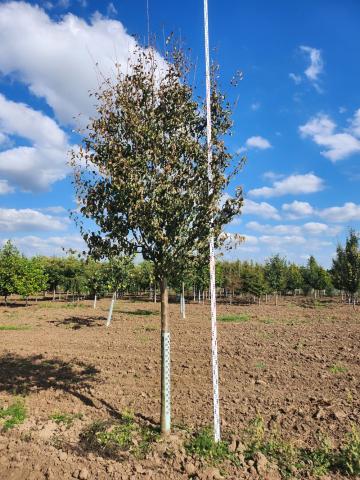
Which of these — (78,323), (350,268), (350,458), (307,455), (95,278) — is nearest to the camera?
Result: (350,458)

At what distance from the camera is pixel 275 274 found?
49.7 metres

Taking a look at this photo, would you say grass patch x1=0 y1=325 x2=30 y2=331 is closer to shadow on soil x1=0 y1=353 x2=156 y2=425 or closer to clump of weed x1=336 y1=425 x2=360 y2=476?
shadow on soil x1=0 y1=353 x2=156 y2=425

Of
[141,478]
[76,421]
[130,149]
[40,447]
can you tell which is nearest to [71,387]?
[76,421]

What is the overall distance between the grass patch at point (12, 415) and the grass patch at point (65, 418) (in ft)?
2.05

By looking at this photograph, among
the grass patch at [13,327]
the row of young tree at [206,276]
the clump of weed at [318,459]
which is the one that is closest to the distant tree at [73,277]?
the row of young tree at [206,276]

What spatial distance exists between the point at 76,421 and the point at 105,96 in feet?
21.3

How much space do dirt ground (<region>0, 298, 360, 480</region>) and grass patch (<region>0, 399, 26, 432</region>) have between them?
0.18m

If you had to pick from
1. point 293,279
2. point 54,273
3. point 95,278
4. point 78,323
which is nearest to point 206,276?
point 95,278

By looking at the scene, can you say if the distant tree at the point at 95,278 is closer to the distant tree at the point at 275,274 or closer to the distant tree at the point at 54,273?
the distant tree at the point at 54,273

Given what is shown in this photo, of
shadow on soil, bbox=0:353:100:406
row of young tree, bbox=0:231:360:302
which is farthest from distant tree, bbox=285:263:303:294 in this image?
shadow on soil, bbox=0:353:100:406

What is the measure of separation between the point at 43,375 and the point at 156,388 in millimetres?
3599

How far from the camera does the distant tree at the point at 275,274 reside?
4872cm

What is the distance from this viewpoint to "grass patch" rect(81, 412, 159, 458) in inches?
258

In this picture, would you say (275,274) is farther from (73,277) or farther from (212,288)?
(212,288)
